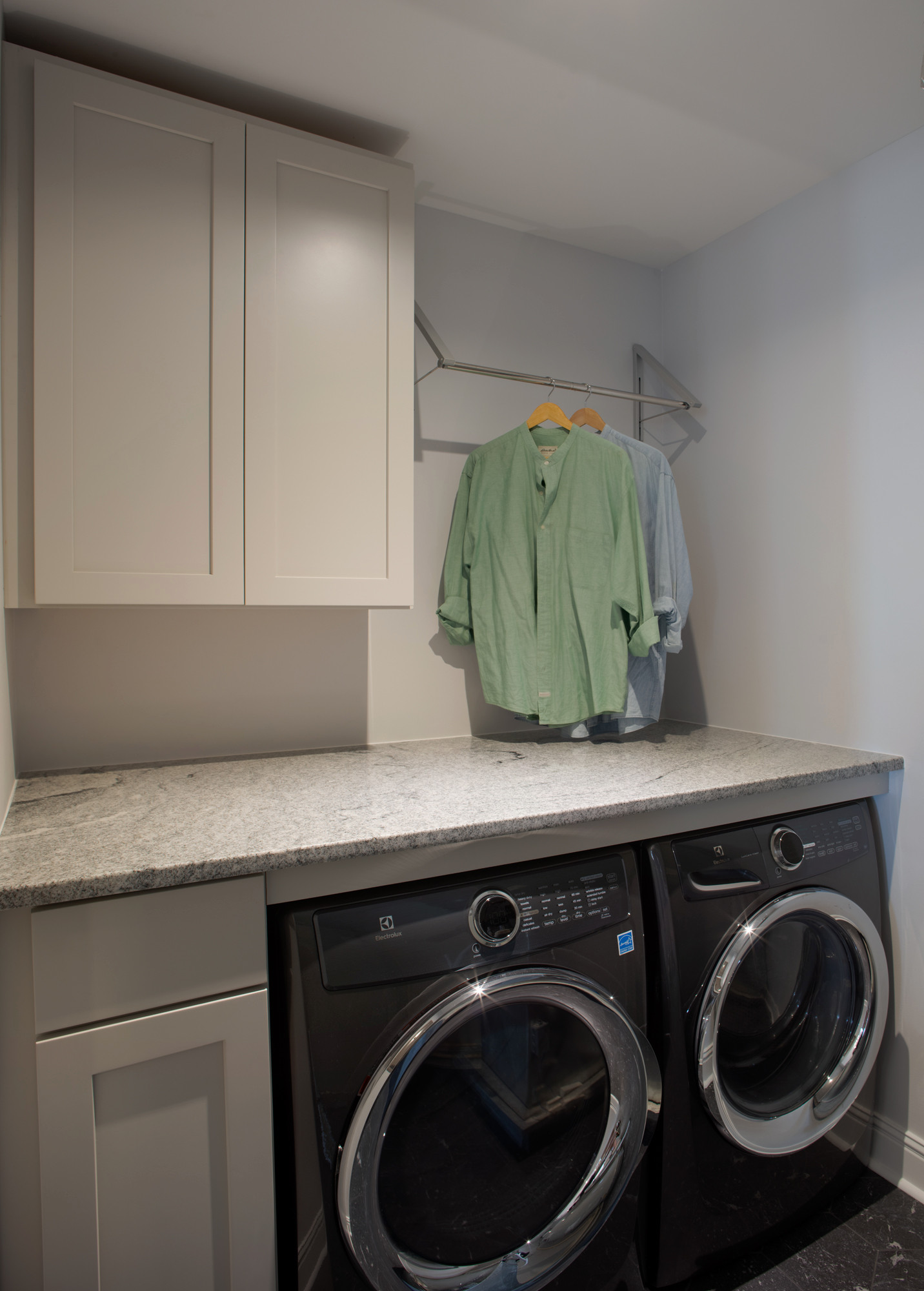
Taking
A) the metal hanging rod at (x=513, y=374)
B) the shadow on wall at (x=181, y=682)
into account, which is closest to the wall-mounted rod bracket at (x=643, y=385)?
the metal hanging rod at (x=513, y=374)

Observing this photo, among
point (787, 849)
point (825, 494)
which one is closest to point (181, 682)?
point (787, 849)

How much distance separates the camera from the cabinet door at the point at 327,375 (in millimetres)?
1440

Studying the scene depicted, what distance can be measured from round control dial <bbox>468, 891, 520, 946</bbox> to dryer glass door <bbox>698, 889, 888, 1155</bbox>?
476 millimetres

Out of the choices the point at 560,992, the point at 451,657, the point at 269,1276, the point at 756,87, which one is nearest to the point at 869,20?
the point at 756,87

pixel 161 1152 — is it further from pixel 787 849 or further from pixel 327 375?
pixel 327 375

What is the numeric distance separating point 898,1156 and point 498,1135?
1.18 meters

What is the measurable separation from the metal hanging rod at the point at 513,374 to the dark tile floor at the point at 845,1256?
79.1 inches

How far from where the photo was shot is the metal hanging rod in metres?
1.81

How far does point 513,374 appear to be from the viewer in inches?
73.4

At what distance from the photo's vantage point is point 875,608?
177 cm

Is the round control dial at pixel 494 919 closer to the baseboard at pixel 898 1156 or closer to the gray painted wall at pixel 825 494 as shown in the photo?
the gray painted wall at pixel 825 494

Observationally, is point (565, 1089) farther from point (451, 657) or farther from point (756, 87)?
point (756, 87)

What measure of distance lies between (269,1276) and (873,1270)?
124cm

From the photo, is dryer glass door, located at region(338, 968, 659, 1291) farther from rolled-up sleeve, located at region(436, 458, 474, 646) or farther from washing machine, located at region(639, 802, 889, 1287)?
rolled-up sleeve, located at region(436, 458, 474, 646)
